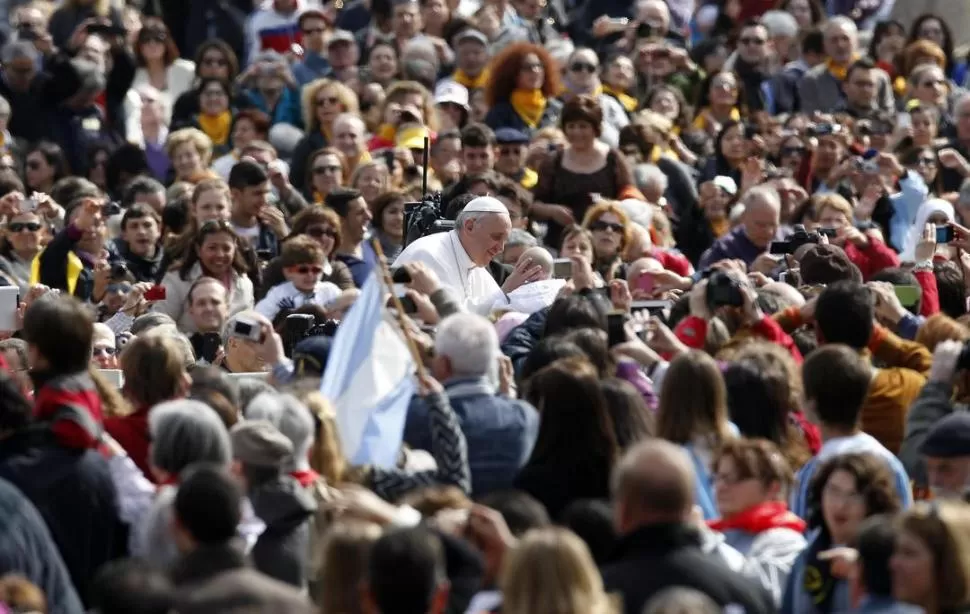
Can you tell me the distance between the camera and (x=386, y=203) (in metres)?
14.0

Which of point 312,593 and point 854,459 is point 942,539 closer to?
point 854,459

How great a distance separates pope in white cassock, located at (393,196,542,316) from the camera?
37.5ft

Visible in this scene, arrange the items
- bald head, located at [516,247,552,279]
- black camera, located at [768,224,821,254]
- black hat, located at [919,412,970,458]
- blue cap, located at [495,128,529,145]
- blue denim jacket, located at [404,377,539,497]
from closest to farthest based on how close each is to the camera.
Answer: black hat, located at [919,412,970,458], blue denim jacket, located at [404,377,539,497], bald head, located at [516,247,552,279], black camera, located at [768,224,821,254], blue cap, located at [495,128,529,145]

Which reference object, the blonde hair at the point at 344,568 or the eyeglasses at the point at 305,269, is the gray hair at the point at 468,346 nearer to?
the blonde hair at the point at 344,568

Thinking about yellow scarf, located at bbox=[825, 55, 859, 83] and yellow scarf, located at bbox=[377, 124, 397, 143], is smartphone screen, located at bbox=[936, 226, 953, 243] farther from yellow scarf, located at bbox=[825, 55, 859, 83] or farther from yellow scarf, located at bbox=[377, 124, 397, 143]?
yellow scarf, located at bbox=[825, 55, 859, 83]

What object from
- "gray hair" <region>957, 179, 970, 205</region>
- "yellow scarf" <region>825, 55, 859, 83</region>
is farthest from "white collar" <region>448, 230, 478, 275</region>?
"yellow scarf" <region>825, 55, 859, 83</region>

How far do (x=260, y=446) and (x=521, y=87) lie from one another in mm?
9899

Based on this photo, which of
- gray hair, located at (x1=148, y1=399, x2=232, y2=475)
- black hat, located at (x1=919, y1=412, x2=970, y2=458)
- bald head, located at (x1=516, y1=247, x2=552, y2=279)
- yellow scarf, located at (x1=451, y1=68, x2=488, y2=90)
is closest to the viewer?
gray hair, located at (x1=148, y1=399, x2=232, y2=475)

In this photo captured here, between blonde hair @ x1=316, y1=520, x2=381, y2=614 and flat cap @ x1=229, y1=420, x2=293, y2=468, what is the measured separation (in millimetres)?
1002

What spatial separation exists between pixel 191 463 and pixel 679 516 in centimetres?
Answer: 154

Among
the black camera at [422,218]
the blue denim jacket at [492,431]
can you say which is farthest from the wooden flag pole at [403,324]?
the black camera at [422,218]

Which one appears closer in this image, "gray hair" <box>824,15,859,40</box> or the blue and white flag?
the blue and white flag

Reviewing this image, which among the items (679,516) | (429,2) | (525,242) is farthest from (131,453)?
(429,2)

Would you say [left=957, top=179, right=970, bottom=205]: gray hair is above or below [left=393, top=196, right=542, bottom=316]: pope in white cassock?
below
